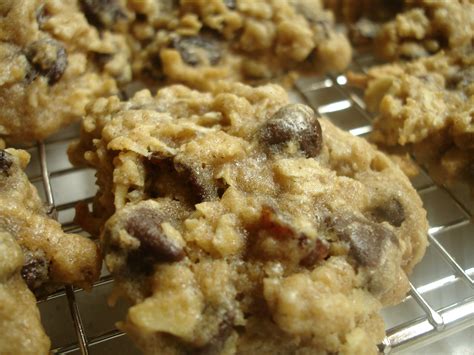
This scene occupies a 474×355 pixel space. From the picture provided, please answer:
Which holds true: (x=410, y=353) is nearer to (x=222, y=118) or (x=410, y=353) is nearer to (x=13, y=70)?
(x=222, y=118)

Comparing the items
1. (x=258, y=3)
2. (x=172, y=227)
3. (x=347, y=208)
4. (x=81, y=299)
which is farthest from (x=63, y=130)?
(x=347, y=208)

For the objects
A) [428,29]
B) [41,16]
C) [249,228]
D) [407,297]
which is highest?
[41,16]

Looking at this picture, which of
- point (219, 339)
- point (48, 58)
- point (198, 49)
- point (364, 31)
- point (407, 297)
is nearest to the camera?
point (219, 339)

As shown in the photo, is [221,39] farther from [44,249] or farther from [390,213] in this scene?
[44,249]

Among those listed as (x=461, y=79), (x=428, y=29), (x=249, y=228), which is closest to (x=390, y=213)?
(x=249, y=228)

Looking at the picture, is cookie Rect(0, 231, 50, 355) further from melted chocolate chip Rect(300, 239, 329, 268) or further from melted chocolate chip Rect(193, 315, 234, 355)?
melted chocolate chip Rect(300, 239, 329, 268)

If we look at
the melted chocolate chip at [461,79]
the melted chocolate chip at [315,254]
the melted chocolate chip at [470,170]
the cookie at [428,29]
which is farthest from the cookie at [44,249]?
the cookie at [428,29]

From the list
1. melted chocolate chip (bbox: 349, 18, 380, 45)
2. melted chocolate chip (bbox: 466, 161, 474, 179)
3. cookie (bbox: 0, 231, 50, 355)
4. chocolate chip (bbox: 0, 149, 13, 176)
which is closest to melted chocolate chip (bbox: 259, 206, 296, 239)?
cookie (bbox: 0, 231, 50, 355)
